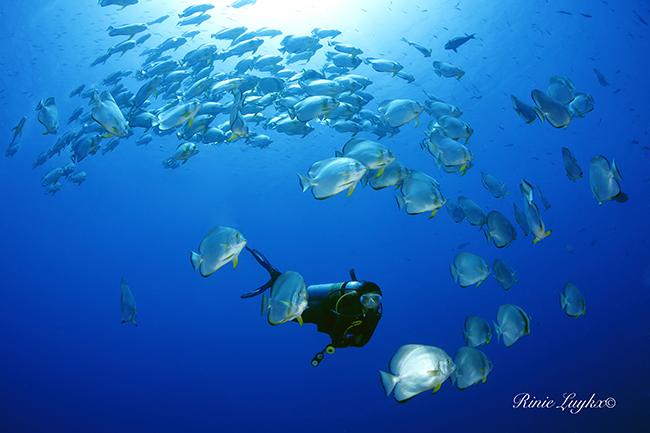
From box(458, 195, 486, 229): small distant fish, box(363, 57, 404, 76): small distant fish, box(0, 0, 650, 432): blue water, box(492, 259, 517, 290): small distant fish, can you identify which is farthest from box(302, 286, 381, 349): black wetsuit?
box(0, 0, 650, 432): blue water

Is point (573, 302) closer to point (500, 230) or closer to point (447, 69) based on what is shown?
point (500, 230)

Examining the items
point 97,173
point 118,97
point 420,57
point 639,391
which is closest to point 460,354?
point 118,97

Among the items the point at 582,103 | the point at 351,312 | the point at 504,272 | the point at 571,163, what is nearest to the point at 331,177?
the point at 351,312

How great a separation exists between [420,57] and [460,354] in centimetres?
1715

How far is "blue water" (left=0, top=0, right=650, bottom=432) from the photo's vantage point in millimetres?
15414

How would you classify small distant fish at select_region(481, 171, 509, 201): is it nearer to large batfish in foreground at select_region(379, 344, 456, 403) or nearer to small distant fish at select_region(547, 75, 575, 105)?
small distant fish at select_region(547, 75, 575, 105)

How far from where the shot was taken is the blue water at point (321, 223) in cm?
1541

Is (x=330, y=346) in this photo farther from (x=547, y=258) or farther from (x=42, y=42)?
(x=547, y=258)

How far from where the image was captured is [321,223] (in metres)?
60.9

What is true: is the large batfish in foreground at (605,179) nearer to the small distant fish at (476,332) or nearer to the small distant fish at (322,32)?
the small distant fish at (476,332)

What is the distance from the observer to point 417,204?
331 cm

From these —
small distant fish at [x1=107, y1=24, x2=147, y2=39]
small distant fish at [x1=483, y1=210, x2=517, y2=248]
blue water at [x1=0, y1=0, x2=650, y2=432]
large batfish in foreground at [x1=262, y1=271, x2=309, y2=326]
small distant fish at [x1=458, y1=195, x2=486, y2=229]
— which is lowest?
blue water at [x1=0, y1=0, x2=650, y2=432]

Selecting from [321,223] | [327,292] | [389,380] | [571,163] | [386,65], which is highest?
[386,65]

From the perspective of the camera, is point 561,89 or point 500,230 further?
point 561,89
